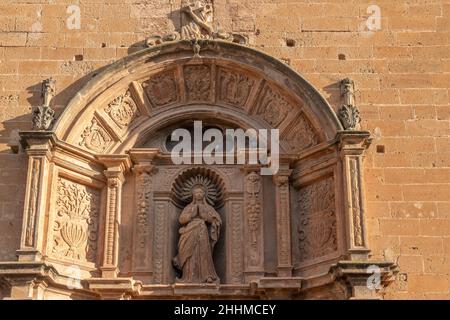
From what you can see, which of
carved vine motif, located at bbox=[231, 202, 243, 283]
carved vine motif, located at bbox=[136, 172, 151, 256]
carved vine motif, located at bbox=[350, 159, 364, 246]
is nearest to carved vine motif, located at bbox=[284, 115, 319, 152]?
carved vine motif, located at bbox=[350, 159, 364, 246]

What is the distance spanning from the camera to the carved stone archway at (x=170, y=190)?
10680mm

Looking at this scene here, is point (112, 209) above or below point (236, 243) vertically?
above

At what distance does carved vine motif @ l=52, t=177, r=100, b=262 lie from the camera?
1102cm

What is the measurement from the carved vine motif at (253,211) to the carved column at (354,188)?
4.30 feet

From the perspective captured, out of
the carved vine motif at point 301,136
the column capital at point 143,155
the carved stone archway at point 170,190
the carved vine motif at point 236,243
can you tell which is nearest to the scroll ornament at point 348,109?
A: the carved stone archway at point 170,190

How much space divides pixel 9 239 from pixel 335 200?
4.26m

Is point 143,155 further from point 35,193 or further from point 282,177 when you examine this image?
point 282,177

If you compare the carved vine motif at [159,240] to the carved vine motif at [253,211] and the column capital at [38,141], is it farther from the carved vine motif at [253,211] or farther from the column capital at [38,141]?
the column capital at [38,141]

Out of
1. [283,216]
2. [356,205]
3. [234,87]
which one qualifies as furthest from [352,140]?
[234,87]

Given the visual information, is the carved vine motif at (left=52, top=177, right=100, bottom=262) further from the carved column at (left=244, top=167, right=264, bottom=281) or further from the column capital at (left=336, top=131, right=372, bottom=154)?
the column capital at (left=336, top=131, right=372, bottom=154)

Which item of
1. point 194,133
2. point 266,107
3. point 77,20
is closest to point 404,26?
point 266,107

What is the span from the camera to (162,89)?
12070mm

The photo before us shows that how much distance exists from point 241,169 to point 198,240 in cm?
123

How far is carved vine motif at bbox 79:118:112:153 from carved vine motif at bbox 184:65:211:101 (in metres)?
1.36
